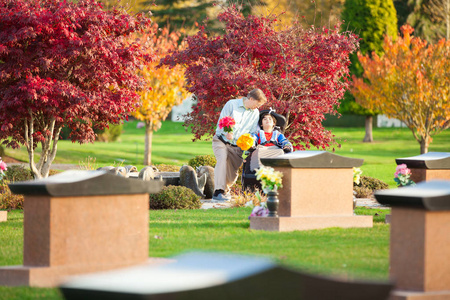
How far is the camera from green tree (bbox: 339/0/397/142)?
1511 inches

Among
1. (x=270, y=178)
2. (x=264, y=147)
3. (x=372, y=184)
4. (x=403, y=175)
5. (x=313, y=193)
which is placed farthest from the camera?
(x=372, y=184)

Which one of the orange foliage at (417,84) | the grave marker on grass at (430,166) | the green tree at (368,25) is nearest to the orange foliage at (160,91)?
the orange foliage at (417,84)

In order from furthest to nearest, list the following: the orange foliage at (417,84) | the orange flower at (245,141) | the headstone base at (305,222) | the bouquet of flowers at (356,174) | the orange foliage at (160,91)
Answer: the orange foliage at (160,91) → the orange foliage at (417,84) → the orange flower at (245,141) → the bouquet of flowers at (356,174) → the headstone base at (305,222)

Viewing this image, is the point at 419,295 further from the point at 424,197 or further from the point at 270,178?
the point at 270,178

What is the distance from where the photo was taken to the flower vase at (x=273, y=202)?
8695mm

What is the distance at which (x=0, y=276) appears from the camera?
5.77m

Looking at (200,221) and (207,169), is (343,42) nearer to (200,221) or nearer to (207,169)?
(207,169)

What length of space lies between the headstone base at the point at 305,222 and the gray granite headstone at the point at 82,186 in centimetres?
312

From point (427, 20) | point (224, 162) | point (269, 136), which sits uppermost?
point (427, 20)

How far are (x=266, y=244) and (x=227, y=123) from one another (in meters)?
5.90

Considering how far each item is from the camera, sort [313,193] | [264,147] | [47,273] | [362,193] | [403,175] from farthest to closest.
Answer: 1. [362,193]
2. [264,147]
3. [403,175]
4. [313,193]
5. [47,273]

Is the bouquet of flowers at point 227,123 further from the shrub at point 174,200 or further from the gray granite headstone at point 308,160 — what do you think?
the gray granite headstone at point 308,160

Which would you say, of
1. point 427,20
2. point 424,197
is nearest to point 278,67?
point 424,197

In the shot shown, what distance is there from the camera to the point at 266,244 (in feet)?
24.7
